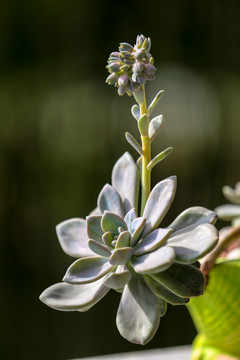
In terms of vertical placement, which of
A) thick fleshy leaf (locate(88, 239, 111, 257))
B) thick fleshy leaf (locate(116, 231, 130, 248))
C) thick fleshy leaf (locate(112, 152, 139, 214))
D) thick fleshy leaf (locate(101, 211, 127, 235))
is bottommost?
thick fleshy leaf (locate(88, 239, 111, 257))

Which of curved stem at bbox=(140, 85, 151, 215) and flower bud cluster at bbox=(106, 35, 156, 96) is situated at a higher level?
flower bud cluster at bbox=(106, 35, 156, 96)

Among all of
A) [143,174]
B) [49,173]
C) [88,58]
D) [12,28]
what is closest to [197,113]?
[88,58]

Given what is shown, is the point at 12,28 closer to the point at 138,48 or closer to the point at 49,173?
the point at 49,173

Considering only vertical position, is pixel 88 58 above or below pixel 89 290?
above

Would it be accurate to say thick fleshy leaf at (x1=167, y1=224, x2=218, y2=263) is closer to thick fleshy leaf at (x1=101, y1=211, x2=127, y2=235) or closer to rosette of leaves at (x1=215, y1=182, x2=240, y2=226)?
thick fleshy leaf at (x1=101, y1=211, x2=127, y2=235)

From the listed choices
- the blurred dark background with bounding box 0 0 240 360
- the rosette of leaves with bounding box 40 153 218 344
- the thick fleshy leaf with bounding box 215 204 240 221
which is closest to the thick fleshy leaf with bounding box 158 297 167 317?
the rosette of leaves with bounding box 40 153 218 344

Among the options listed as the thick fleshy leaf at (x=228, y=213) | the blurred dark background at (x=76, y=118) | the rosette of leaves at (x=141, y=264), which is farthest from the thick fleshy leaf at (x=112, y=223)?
the blurred dark background at (x=76, y=118)
